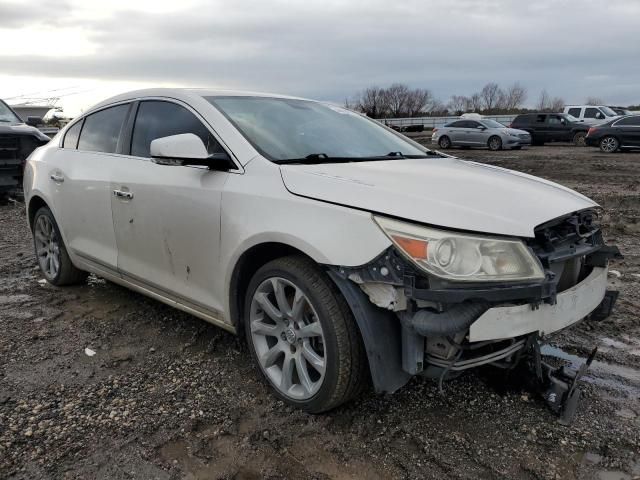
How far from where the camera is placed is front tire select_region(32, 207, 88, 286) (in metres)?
4.73

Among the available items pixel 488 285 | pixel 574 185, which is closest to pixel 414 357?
pixel 488 285

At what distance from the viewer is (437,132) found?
25547mm

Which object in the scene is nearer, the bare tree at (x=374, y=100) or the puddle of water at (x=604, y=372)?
the puddle of water at (x=604, y=372)

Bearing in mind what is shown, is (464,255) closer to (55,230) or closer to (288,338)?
(288,338)

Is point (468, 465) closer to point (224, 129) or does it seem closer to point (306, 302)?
point (306, 302)

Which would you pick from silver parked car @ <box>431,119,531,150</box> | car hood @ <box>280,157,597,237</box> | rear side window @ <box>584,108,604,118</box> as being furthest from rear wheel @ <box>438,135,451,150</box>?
car hood @ <box>280,157,597,237</box>

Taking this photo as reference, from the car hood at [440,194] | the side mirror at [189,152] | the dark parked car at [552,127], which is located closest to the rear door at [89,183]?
the side mirror at [189,152]

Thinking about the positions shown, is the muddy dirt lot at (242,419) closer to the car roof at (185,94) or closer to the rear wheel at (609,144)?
the car roof at (185,94)

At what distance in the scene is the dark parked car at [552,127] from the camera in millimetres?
25156

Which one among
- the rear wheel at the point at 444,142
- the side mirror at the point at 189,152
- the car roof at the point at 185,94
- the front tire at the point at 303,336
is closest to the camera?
the front tire at the point at 303,336

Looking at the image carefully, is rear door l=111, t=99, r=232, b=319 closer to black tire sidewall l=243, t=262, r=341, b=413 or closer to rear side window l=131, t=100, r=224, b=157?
rear side window l=131, t=100, r=224, b=157

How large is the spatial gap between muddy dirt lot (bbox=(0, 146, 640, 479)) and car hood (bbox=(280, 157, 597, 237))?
1.05 m

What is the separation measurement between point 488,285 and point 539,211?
0.52m

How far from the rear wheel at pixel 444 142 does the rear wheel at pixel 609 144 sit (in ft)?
21.8
